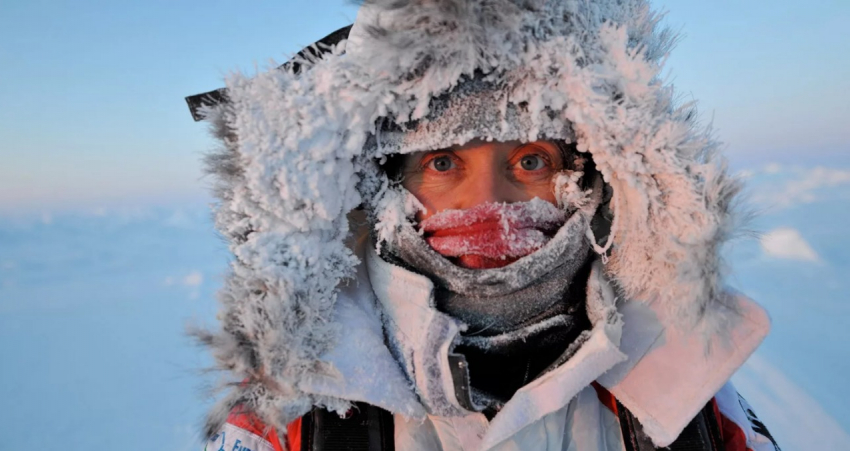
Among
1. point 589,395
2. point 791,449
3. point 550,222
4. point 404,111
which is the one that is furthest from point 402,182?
point 791,449

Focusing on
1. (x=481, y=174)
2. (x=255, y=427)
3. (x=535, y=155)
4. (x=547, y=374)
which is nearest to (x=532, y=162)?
(x=535, y=155)

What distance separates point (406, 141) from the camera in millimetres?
1080

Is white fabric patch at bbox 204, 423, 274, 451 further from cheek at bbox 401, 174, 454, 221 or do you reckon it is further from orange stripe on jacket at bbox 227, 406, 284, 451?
cheek at bbox 401, 174, 454, 221

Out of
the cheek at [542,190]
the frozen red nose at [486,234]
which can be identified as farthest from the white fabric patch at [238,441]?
the cheek at [542,190]

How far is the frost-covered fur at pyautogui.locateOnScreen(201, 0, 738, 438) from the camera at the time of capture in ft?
3.05

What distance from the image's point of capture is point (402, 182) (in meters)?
1.20

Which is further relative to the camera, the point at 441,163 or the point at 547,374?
the point at 441,163

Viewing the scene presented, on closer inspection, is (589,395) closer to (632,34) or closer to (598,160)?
(598,160)

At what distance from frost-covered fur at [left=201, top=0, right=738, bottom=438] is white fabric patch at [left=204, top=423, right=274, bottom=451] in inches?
4.2

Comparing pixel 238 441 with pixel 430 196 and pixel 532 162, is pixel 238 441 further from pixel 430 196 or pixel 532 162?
pixel 532 162

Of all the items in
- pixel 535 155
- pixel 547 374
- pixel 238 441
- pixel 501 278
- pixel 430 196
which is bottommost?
pixel 238 441

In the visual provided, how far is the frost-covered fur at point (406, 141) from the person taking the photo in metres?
0.93

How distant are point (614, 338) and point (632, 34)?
0.68 m

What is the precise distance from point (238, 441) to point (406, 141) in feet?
2.52
